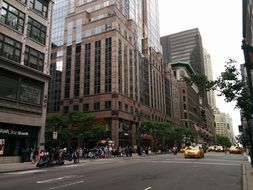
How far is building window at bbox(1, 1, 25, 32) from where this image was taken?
3078 centimetres

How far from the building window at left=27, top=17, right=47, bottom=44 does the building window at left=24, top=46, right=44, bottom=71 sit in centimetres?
183

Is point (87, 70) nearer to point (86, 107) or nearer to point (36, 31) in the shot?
point (86, 107)

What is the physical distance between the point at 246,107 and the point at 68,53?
208 ft

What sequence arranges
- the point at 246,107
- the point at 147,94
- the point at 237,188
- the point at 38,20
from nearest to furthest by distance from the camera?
1. the point at 237,188
2. the point at 246,107
3. the point at 38,20
4. the point at 147,94

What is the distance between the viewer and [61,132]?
169 feet

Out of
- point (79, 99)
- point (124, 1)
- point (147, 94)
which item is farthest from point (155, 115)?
point (124, 1)

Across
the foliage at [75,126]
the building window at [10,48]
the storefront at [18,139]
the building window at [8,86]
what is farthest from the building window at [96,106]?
the building window at [8,86]

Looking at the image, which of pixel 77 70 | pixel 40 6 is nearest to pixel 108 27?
pixel 77 70

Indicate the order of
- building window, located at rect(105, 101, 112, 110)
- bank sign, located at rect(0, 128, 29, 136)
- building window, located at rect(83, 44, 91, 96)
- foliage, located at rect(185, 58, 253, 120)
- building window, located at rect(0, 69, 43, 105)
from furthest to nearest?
building window, located at rect(83, 44, 91, 96) → building window, located at rect(105, 101, 112, 110) → building window, located at rect(0, 69, 43, 105) → bank sign, located at rect(0, 128, 29, 136) → foliage, located at rect(185, 58, 253, 120)

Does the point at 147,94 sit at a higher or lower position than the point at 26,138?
higher

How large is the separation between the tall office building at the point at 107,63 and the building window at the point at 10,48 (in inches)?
1349

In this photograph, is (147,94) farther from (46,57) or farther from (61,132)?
(46,57)

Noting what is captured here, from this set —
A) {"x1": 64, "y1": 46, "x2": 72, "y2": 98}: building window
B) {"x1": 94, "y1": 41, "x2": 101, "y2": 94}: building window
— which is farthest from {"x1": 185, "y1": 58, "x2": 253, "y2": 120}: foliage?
{"x1": 64, "y1": 46, "x2": 72, "y2": 98}: building window

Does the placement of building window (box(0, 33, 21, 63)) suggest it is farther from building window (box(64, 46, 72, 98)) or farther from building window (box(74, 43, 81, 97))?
building window (box(64, 46, 72, 98))
